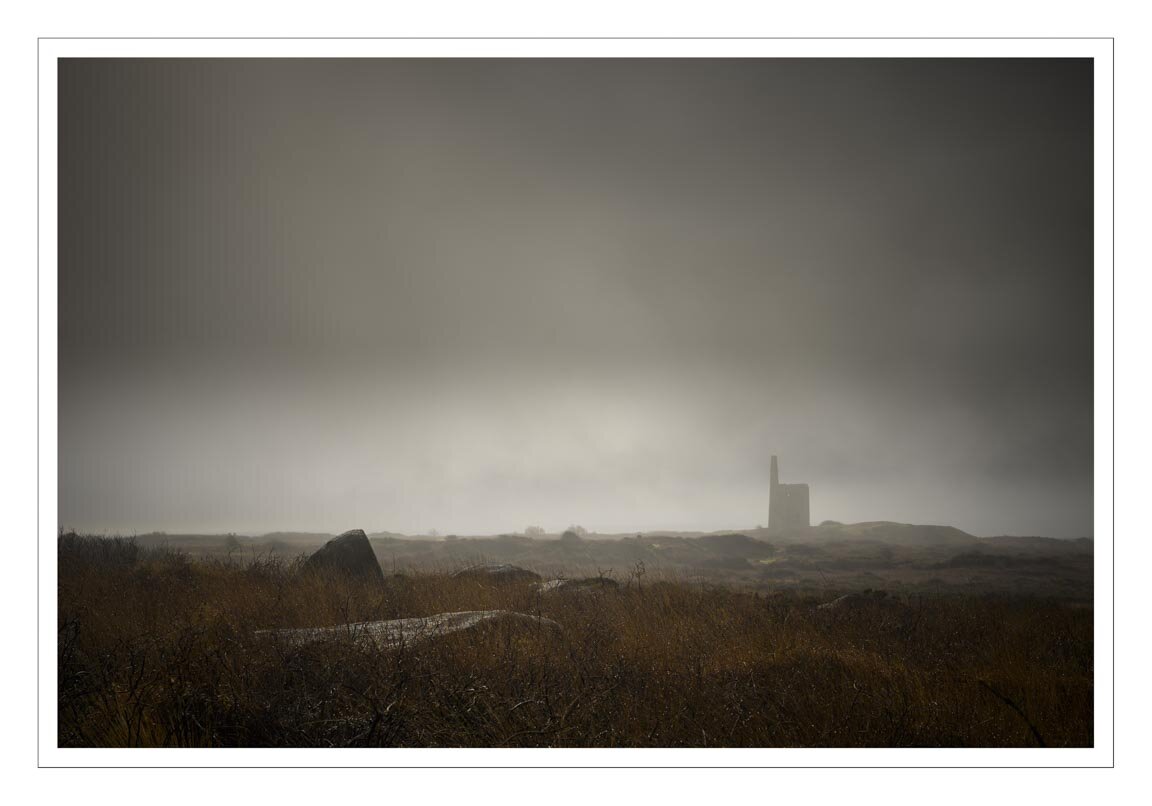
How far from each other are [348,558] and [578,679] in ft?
19.4

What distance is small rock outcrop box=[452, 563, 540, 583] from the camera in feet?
29.1

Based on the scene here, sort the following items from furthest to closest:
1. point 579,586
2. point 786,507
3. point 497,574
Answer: point 786,507, point 497,574, point 579,586

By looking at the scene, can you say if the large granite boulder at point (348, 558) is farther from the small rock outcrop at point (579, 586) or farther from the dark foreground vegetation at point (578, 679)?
the small rock outcrop at point (579, 586)

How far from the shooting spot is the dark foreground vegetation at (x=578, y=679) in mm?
3961

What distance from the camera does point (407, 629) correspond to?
5.27 metres

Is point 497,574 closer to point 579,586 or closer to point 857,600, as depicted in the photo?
point 579,586

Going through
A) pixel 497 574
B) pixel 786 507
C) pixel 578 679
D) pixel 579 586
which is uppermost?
pixel 786 507

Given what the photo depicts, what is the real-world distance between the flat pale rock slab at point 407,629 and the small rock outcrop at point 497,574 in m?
2.92

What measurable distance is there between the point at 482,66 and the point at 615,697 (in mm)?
6105

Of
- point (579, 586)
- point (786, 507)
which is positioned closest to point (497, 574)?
point (579, 586)
